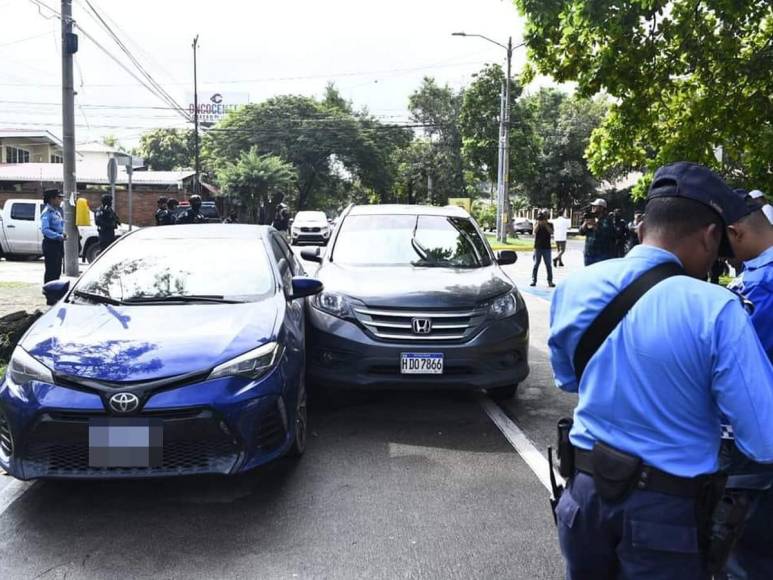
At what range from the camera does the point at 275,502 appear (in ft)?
13.3

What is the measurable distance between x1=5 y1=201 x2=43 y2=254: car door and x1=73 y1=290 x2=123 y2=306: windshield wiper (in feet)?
54.2

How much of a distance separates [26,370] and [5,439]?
372 millimetres

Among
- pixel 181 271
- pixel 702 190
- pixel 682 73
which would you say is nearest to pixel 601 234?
pixel 682 73

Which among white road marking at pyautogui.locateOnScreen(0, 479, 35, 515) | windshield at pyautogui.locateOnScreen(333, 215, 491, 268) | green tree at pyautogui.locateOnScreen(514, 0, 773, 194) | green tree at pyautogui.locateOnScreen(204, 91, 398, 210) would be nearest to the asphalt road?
white road marking at pyautogui.locateOnScreen(0, 479, 35, 515)

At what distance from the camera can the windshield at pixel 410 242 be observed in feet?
21.5

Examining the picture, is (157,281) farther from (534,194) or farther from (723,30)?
(534,194)

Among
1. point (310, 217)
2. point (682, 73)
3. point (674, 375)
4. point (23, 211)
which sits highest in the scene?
point (682, 73)

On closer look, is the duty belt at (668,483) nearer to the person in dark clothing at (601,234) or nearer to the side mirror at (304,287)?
the side mirror at (304,287)

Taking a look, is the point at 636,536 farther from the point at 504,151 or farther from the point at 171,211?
the point at 504,151

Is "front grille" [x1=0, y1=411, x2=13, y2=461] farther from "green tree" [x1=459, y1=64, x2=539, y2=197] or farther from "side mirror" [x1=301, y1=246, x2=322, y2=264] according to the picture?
"green tree" [x1=459, y1=64, x2=539, y2=197]

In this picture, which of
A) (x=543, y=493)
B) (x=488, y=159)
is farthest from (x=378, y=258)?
(x=488, y=159)

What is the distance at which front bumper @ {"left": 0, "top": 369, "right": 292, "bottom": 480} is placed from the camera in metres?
3.71

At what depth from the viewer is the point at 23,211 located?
19719mm

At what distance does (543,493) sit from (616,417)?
8.20ft
